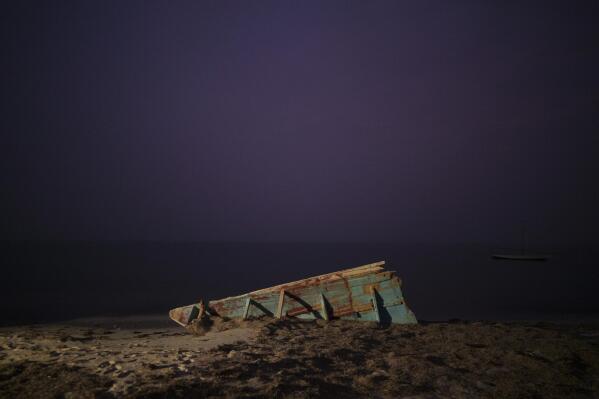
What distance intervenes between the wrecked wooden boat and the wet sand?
3.24 ft

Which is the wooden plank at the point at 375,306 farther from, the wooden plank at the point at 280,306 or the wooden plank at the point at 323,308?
the wooden plank at the point at 280,306

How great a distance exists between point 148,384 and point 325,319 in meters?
5.87

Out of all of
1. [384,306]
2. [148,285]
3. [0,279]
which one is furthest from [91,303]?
[384,306]

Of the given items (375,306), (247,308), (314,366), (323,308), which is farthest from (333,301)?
(314,366)

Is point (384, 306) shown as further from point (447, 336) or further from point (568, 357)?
point (568, 357)

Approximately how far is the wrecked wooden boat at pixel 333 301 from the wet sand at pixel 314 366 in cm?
99

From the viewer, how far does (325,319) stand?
33.9 ft

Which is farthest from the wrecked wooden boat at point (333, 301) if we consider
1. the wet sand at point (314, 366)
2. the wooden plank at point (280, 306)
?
the wet sand at point (314, 366)

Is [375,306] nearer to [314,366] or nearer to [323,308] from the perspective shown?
[323,308]

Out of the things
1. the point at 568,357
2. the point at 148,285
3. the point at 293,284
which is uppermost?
the point at 293,284

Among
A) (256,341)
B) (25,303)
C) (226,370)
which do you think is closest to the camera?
(226,370)

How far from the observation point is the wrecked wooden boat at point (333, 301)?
1037 centimetres

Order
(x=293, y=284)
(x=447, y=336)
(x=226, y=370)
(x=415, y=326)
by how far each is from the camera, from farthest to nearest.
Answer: (x=293, y=284), (x=415, y=326), (x=447, y=336), (x=226, y=370)

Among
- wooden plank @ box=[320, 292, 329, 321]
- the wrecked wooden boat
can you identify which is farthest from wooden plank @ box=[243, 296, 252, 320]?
wooden plank @ box=[320, 292, 329, 321]
